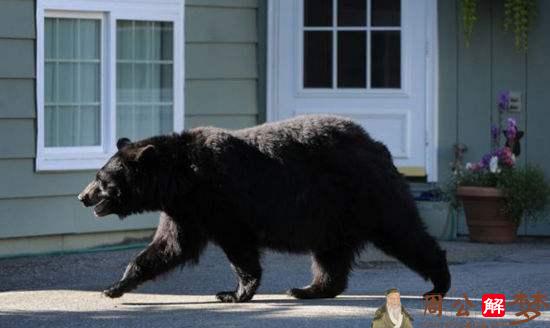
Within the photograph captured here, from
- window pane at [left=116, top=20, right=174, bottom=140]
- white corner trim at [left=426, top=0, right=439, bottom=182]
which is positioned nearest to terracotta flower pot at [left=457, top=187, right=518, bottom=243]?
white corner trim at [left=426, top=0, right=439, bottom=182]

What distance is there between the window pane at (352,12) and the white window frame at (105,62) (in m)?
1.56

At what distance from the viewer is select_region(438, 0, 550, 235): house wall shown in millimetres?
12055

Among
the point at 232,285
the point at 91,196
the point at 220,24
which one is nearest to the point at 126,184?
the point at 91,196

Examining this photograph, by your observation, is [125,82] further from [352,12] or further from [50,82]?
[352,12]

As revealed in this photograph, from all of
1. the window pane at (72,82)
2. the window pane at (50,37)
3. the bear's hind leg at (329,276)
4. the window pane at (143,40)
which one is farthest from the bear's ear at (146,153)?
the window pane at (143,40)

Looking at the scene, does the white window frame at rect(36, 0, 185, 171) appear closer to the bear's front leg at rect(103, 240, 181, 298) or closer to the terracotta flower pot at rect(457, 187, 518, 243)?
the bear's front leg at rect(103, 240, 181, 298)

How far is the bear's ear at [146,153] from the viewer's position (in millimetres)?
8328

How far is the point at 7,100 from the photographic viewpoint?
1048 cm

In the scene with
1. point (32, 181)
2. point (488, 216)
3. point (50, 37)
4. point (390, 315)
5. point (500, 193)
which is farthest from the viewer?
point (488, 216)

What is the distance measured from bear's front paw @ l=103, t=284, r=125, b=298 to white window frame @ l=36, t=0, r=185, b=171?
2388 mm

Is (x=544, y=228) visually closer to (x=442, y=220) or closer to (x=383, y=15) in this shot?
(x=442, y=220)

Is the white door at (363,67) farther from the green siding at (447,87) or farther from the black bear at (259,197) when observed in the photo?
the black bear at (259,197)

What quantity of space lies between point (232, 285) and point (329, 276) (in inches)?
38.9

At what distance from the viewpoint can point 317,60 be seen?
12.4 meters
